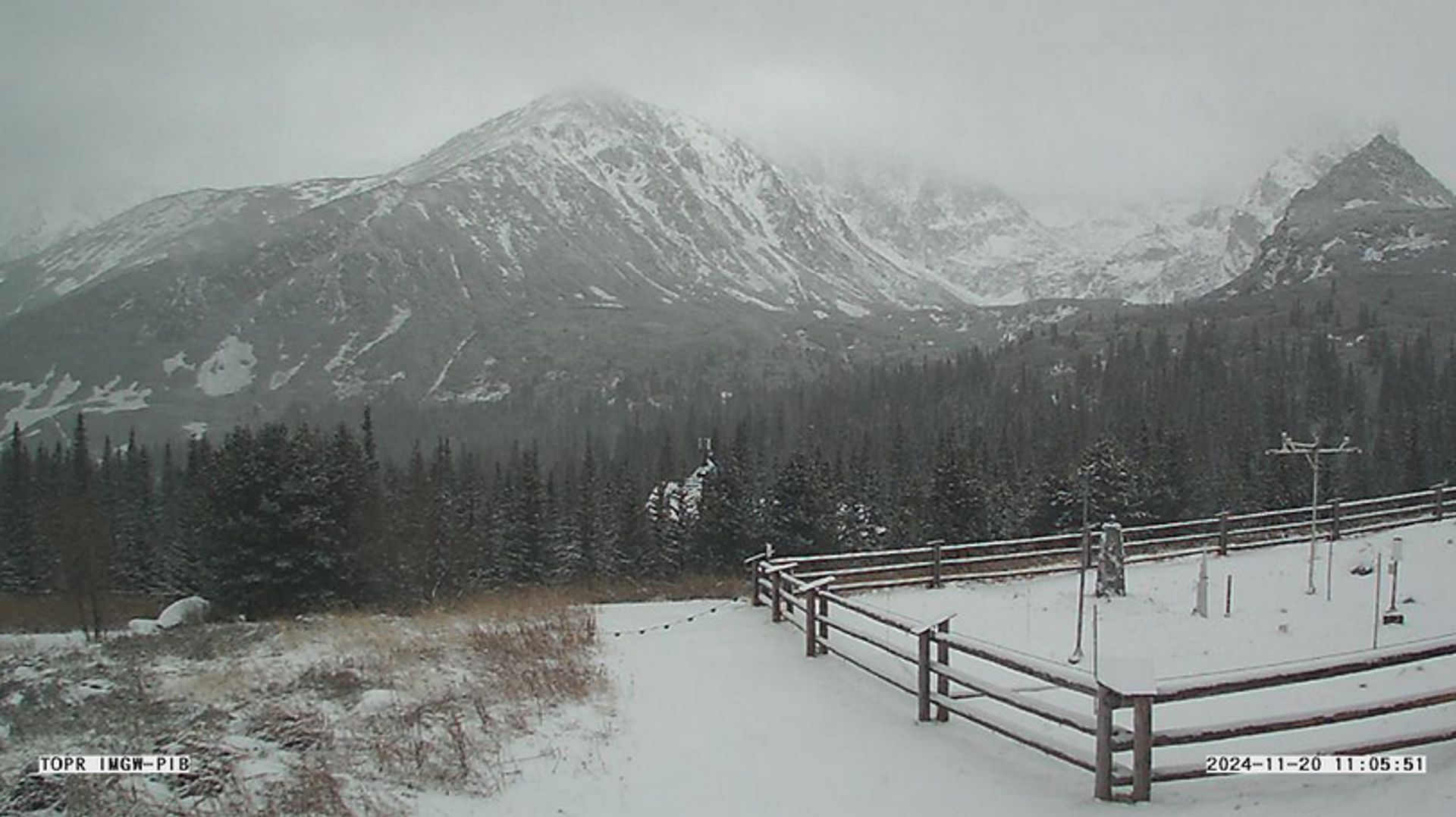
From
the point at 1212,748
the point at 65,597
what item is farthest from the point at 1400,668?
the point at 65,597

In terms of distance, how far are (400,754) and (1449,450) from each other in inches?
5085

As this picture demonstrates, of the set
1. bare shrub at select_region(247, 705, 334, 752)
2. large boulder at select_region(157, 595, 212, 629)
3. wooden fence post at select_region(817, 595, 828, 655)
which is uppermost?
bare shrub at select_region(247, 705, 334, 752)

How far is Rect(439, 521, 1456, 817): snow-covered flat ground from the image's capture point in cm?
823

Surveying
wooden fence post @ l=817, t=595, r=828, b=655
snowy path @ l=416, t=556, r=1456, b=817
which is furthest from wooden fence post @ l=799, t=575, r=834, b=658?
snowy path @ l=416, t=556, r=1456, b=817

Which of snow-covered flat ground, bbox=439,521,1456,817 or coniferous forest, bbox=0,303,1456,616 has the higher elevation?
snow-covered flat ground, bbox=439,521,1456,817

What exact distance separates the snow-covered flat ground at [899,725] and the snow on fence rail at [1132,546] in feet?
4.62

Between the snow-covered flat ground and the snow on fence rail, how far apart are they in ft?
4.62

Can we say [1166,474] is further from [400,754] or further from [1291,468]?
[400,754]

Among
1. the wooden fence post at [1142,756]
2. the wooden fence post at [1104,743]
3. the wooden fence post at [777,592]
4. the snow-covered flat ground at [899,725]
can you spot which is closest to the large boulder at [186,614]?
the snow-covered flat ground at [899,725]

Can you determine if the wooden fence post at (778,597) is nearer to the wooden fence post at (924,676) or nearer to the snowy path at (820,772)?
the snowy path at (820,772)

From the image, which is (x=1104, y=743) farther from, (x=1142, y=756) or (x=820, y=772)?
(x=820, y=772)

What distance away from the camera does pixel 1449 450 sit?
4203 inches

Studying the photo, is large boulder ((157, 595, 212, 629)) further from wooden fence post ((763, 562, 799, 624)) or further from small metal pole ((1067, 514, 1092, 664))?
small metal pole ((1067, 514, 1092, 664))

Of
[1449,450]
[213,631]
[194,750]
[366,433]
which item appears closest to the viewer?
[194,750]
